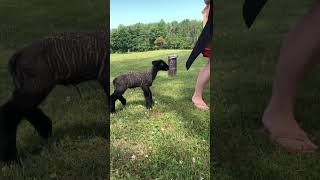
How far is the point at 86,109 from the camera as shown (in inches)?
201

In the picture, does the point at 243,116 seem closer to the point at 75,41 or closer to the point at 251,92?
the point at 251,92

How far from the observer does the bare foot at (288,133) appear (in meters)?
4.00

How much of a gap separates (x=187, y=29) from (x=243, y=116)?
87.1 inches

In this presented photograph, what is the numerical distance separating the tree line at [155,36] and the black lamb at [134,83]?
0.51 metres

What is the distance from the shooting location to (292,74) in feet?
13.1

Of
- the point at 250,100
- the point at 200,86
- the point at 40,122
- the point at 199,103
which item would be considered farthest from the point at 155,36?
the point at 40,122

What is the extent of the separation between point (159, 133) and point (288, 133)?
1.27 m

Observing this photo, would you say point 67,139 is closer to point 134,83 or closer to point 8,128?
point 8,128

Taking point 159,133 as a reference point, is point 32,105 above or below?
above

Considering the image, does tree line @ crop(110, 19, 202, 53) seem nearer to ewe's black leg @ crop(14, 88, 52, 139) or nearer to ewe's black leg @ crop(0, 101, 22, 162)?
ewe's black leg @ crop(14, 88, 52, 139)

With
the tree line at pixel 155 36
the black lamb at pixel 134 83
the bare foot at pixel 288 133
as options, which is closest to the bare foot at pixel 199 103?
the black lamb at pixel 134 83

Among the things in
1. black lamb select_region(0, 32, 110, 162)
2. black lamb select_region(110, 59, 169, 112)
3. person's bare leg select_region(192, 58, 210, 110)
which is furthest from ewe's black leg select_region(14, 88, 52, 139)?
person's bare leg select_region(192, 58, 210, 110)

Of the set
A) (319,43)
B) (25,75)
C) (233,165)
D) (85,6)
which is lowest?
(233,165)

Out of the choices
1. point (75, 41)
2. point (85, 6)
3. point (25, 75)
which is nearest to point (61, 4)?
point (85, 6)
